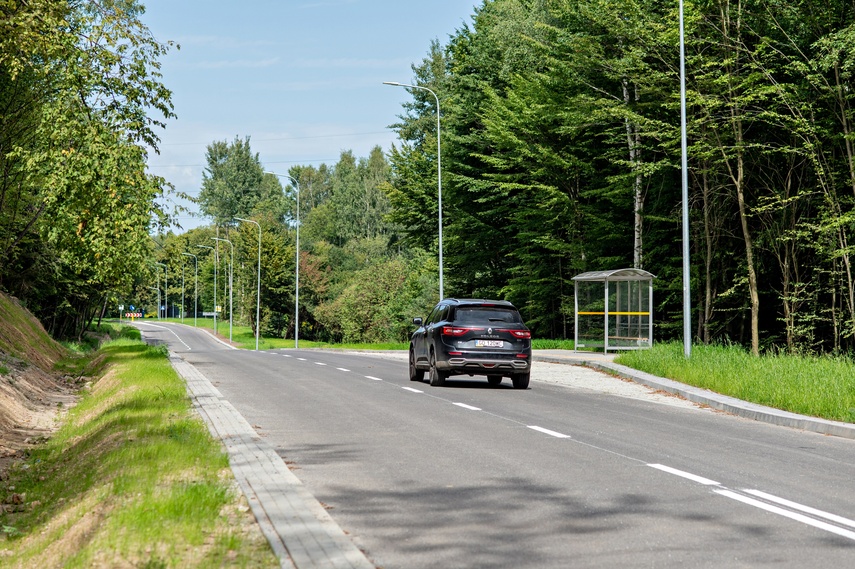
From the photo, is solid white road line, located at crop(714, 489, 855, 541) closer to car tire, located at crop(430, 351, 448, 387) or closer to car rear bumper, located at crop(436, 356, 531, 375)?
car rear bumper, located at crop(436, 356, 531, 375)

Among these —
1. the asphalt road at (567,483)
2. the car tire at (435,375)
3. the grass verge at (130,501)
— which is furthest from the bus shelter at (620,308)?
the grass verge at (130,501)

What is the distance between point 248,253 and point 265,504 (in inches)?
4294

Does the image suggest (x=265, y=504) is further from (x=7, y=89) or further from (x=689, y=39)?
(x=689, y=39)

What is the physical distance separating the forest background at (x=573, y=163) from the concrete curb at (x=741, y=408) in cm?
870

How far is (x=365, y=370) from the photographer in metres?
27.8

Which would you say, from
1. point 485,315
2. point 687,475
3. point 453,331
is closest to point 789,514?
point 687,475

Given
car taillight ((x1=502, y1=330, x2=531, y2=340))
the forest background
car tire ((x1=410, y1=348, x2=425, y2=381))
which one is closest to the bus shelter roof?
the forest background

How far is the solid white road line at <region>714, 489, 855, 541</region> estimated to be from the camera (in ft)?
21.6

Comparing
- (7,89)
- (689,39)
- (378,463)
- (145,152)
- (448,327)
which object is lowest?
(378,463)

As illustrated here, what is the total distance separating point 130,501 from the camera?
7.20 metres

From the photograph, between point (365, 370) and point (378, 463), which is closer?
point (378, 463)

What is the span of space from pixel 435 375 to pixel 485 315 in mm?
1659

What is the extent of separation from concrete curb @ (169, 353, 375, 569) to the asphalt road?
212 mm

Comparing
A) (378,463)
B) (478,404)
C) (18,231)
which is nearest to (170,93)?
(478,404)
